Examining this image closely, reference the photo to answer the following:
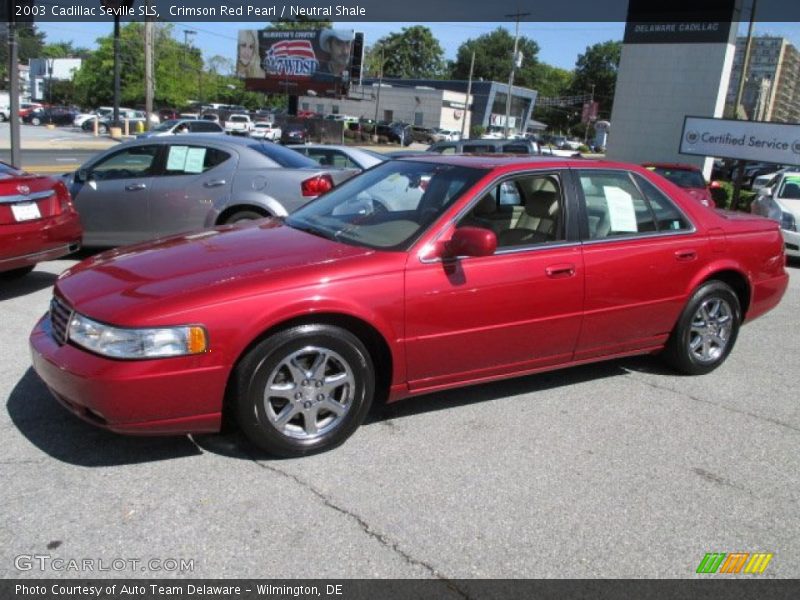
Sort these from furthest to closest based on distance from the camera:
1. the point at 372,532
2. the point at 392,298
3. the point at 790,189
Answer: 1. the point at 790,189
2. the point at 392,298
3. the point at 372,532

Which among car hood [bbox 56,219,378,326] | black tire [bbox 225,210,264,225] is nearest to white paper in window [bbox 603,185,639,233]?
car hood [bbox 56,219,378,326]

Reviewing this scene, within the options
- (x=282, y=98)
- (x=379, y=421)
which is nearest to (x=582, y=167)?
(x=379, y=421)

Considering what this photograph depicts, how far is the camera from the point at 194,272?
3533 millimetres

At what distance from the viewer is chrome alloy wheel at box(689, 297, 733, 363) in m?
4.99

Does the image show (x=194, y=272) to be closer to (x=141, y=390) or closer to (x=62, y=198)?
(x=141, y=390)

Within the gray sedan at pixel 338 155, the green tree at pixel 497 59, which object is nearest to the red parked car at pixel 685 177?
the gray sedan at pixel 338 155

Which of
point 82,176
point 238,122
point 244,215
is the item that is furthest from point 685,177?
point 238,122

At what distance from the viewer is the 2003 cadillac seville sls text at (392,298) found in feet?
10.7

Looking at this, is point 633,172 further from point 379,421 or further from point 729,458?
point 379,421

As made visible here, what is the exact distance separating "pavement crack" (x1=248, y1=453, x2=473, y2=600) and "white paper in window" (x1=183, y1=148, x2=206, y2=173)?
198 inches

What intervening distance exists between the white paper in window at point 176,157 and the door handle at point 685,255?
5.42 meters

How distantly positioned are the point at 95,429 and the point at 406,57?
134 meters

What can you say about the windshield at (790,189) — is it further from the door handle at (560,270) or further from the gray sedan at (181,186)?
the door handle at (560,270)

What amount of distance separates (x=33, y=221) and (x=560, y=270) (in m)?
4.70
